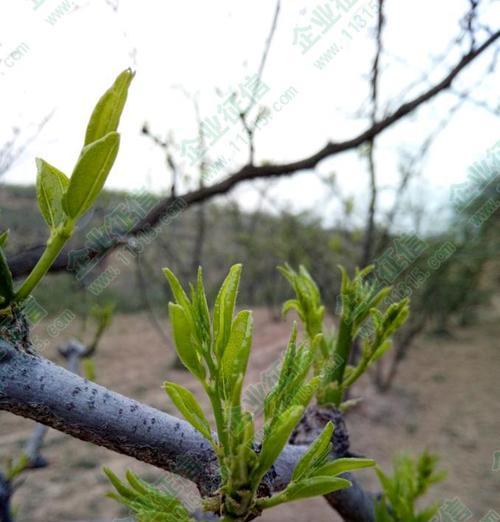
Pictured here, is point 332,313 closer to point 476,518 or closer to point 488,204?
point 488,204

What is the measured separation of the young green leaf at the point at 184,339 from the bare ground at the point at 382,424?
9.92ft

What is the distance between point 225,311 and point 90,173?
200 mm

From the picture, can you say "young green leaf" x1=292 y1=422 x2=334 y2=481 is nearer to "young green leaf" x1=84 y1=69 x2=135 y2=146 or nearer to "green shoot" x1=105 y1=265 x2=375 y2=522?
"green shoot" x1=105 y1=265 x2=375 y2=522

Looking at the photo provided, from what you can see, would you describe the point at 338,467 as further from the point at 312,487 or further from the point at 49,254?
the point at 49,254

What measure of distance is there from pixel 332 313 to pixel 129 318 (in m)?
5.96

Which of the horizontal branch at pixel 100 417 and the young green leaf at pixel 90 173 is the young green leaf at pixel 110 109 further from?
the horizontal branch at pixel 100 417

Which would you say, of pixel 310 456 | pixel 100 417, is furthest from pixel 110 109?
pixel 310 456

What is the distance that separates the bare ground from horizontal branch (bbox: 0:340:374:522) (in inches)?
115

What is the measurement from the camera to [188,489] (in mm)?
1081

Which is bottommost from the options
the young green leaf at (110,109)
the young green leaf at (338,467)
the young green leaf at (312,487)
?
the young green leaf at (312,487)

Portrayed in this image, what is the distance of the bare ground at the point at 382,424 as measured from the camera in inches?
150

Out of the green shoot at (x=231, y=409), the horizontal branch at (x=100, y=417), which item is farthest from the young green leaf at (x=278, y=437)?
the horizontal branch at (x=100, y=417)

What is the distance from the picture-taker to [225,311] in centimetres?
50

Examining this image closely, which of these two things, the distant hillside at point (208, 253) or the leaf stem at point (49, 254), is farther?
the distant hillside at point (208, 253)
